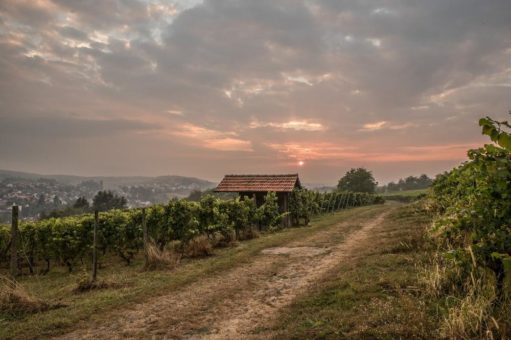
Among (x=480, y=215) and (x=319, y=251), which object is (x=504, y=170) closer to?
(x=480, y=215)

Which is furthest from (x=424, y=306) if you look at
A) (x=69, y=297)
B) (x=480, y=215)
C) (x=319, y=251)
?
(x=69, y=297)

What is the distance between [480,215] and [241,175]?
24231 mm

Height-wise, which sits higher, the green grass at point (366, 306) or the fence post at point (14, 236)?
the fence post at point (14, 236)

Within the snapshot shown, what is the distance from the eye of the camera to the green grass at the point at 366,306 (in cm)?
517

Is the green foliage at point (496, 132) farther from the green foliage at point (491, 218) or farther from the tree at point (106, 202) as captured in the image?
the tree at point (106, 202)

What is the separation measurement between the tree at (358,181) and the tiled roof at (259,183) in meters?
77.6

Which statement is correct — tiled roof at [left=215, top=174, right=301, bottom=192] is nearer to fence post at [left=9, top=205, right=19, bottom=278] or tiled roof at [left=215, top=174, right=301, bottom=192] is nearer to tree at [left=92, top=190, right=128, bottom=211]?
fence post at [left=9, top=205, right=19, bottom=278]

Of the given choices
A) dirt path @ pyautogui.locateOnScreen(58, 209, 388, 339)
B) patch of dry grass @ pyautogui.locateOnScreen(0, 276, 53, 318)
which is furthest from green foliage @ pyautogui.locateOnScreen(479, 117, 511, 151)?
patch of dry grass @ pyautogui.locateOnScreen(0, 276, 53, 318)

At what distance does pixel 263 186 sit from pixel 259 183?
65 centimetres

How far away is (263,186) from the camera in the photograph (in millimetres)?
27047

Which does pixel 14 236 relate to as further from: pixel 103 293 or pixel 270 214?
pixel 270 214

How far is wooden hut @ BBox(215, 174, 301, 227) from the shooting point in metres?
26.6

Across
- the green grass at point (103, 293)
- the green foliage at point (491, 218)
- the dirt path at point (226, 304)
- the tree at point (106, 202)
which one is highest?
the green foliage at point (491, 218)

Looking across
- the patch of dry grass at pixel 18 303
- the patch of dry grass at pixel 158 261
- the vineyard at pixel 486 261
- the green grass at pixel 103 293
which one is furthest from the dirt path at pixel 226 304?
the vineyard at pixel 486 261
